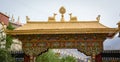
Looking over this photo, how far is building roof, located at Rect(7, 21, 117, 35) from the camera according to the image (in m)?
15.0

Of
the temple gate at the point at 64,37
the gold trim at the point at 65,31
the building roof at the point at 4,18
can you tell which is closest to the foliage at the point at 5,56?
the temple gate at the point at 64,37

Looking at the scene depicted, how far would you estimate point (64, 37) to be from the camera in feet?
50.7

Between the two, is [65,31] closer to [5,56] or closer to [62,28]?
[62,28]

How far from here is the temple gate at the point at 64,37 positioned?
1503cm

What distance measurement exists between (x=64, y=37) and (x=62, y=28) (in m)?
0.52

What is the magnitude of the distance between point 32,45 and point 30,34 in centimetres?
59

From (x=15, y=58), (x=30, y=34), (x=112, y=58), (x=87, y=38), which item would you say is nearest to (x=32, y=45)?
(x=30, y=34)

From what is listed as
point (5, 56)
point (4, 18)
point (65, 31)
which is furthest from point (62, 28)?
point (4, 18)

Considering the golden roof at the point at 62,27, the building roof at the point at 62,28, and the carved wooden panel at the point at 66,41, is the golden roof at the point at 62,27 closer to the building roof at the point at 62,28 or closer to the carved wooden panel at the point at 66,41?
the building roof at the point at 62,28

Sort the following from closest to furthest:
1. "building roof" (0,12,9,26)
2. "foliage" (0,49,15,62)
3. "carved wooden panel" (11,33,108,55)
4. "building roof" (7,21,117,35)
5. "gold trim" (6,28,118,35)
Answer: "gold trim" (6,28,118,35) < "building roof" (7,21,117,35) < "carved wooden panel" (11,33,108,55) < "foliage" (0,49,15,62) < "building roof" (0,12,9,26)

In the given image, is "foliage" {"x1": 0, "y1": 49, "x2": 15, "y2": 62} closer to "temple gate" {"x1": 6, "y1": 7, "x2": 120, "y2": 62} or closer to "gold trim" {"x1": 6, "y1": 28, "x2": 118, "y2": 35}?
"temple gate" {"x1": 6, "y1": 7, "x2": 120, "y2": 62}

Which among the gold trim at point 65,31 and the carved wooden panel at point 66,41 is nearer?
the gold trim at point 65,31

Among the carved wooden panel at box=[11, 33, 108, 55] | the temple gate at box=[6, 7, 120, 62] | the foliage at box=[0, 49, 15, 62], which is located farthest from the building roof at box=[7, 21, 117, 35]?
the foliage at box=[0, 49, 15, 62]

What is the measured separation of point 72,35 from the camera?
15.3 m
